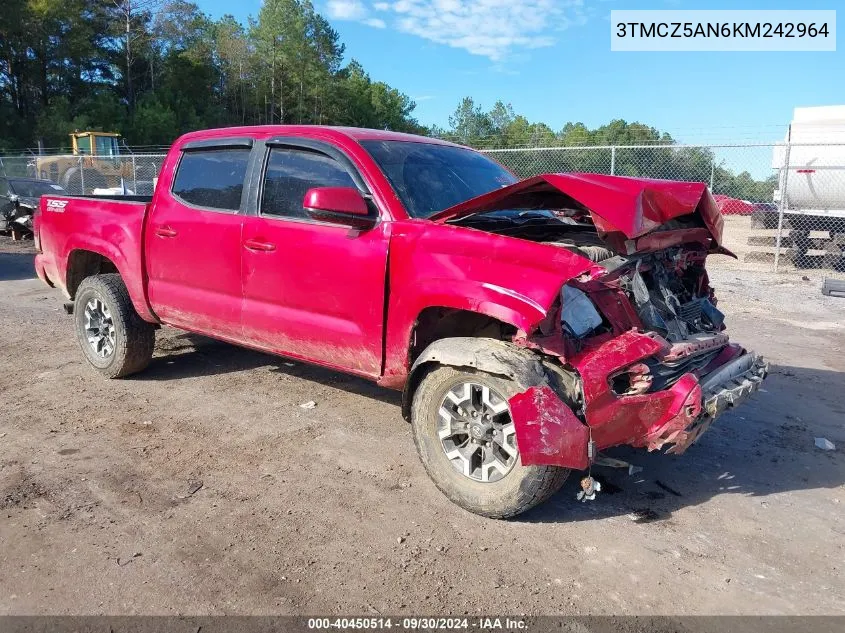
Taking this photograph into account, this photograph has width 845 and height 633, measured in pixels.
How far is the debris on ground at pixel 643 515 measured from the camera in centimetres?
339

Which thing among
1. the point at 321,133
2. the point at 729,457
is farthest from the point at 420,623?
the point at 321,133

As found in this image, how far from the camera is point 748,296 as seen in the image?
9.87 metres

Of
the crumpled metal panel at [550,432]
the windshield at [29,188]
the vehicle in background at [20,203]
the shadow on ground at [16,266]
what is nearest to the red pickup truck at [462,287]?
the crumpled metal panel at [550,432]

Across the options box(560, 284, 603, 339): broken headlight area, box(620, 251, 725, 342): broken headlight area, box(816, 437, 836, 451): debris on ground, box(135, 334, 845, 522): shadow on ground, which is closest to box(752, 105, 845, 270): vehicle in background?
box(135, 334, 845, 522): shadow on ground

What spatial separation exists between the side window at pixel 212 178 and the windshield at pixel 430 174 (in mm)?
1029

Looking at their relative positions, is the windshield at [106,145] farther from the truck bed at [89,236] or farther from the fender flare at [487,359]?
the fender flare at [487,359]

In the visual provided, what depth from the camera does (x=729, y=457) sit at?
4168 mm

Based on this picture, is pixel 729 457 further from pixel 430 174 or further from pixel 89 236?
pixel 89 236

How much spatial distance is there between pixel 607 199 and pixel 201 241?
9.29ft

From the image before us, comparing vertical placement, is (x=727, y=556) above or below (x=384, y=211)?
below

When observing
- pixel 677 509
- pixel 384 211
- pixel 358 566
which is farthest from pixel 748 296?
pixel 358 566

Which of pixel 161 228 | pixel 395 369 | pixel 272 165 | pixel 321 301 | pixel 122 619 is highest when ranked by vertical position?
pixel 272 165

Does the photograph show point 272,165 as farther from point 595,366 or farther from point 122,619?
point 122,619

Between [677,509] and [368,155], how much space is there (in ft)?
8.78
